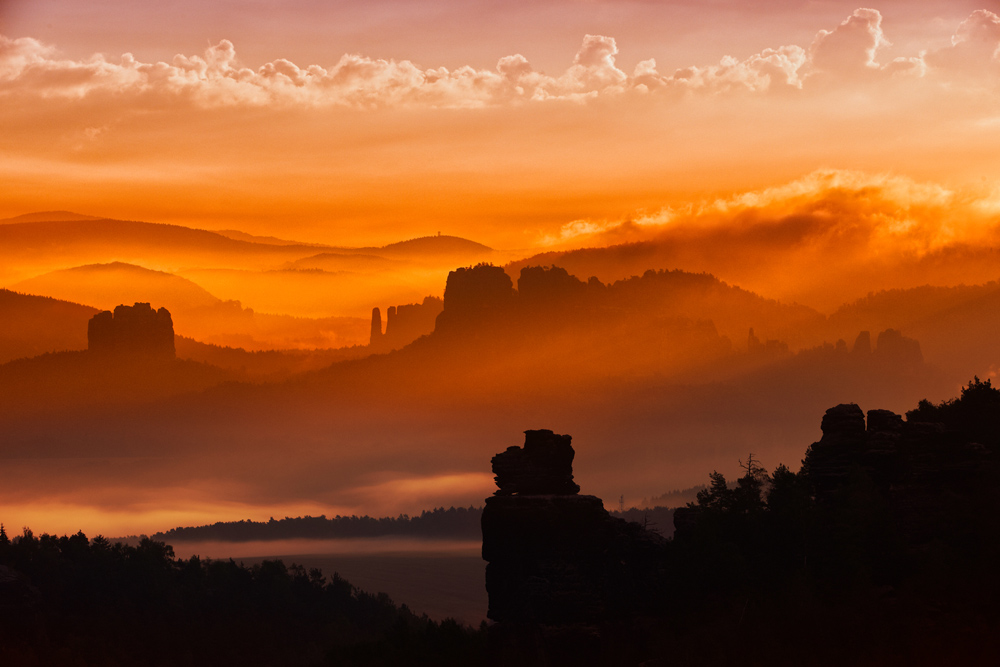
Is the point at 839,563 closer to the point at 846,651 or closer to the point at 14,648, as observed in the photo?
the point at 846,651

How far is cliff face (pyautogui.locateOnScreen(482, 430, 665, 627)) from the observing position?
11112cm

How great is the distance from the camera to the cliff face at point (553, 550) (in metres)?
111

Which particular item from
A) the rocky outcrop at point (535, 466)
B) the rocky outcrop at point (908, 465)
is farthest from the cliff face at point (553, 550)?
the rocky outcrop at point (908, 465)

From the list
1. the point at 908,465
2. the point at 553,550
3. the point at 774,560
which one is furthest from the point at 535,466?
the point at 908,465

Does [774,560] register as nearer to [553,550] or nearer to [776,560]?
[776,560]

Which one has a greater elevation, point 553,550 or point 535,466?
point 535,466

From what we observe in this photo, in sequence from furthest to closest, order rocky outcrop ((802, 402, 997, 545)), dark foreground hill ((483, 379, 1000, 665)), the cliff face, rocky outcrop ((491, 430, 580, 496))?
rocky outcrop ((491, 430, 580, 496)), the cliff face, rocky outcrop ((802, 402, 997, 545)), dark foreground hill ((483, 379, 1000, 665))

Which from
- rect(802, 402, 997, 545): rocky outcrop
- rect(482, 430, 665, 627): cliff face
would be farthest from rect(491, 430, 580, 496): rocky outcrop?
rect(802, 402, 997, 545): rocky outcrop

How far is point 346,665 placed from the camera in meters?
151

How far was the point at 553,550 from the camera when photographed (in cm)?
11162

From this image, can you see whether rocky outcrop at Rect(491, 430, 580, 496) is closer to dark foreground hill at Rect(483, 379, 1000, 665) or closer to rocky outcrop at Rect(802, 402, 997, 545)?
dark foreground hill at Rect(483, 379, 1000, 665)

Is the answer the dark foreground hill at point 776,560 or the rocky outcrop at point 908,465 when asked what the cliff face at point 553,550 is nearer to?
the dark foreground hill at point 776,560

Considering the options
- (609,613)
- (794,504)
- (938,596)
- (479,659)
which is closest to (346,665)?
(479,659)

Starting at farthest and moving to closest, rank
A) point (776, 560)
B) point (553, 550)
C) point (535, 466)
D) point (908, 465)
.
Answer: point (535, 466)
point (553, 550)
point (776, 560)
point (908, 465)
